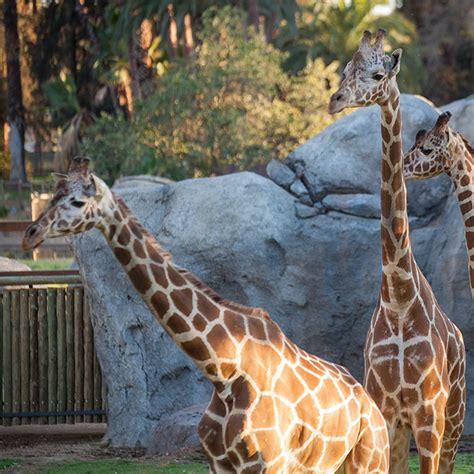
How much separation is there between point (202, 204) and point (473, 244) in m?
3.84

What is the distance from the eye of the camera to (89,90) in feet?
188

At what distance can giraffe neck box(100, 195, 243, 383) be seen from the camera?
5.55 m

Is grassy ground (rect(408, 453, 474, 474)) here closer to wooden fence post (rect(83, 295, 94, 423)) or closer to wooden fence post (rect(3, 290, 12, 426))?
wooden fence post (rect(83, 295, 94, 423))

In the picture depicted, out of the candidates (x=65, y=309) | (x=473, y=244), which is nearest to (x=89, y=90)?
(x=65, y=309)

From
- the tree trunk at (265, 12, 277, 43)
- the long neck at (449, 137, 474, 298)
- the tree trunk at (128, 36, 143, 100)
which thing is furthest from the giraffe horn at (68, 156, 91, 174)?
the tree trunk at (265, 12, 277, 43)

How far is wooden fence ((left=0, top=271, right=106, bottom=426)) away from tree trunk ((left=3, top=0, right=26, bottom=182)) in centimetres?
3804

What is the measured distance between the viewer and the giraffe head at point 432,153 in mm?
8078

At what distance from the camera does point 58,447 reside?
11.8 m

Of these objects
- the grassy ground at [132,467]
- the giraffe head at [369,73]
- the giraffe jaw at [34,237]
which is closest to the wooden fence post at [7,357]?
the grassy ground at [132,467]

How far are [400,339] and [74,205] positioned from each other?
2745mm

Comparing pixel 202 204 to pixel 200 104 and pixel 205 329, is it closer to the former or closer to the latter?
pixel 205 329

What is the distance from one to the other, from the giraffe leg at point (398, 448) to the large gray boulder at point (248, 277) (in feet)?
12.9

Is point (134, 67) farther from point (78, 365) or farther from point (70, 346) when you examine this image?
point (78, 365)

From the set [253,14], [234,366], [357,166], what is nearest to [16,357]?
[357,166]
